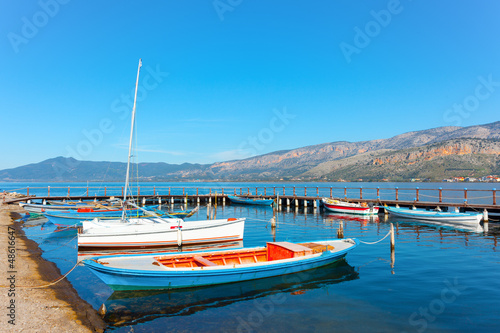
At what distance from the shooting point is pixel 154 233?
779 inches

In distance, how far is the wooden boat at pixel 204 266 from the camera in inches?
452

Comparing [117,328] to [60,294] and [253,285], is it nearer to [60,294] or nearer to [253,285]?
[60,294]

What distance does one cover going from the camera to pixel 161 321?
9.67 metres

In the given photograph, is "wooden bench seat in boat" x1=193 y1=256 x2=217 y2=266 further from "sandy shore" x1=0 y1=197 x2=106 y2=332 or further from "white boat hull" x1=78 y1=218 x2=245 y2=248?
"white boat hull" x1=78 y1=218 x2=245 y2=248

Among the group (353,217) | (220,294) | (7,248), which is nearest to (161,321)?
(220,294)

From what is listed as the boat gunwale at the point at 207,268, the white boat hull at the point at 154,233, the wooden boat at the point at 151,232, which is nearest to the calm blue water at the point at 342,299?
the boat gunwale at the point at 207,268

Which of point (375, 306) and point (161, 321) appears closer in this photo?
point (161, 321)

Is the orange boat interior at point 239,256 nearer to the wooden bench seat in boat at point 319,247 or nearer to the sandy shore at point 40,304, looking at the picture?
the wooden bench seat in boat at point 319,247

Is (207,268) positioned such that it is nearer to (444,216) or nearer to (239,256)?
(239,256)

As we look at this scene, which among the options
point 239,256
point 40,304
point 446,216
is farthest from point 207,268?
point 446,216

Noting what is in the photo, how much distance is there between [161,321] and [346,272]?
9219mm

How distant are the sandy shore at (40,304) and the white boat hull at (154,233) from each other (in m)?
3.47

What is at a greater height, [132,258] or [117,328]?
[132,258]

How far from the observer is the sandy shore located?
8.51 m
